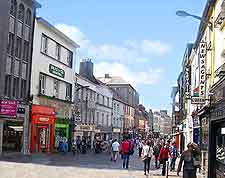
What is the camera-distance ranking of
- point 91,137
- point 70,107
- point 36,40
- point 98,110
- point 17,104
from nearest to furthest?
point 17,104 → point 36,40 → point 70,107 → point 91,137 → point 98,110

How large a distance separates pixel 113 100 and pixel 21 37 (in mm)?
45904

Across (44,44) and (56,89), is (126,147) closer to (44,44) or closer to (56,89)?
(44,44)

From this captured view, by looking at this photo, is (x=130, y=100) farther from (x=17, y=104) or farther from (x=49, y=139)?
(x=17, y=104)

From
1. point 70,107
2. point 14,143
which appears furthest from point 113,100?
point 14,143

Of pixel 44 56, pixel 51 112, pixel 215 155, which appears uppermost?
pixel 44 56

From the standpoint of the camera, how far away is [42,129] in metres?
41.2

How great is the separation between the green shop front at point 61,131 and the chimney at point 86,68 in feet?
65.5

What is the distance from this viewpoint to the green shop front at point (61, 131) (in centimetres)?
4489

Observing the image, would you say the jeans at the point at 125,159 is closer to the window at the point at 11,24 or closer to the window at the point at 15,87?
the window at the point at 15,87

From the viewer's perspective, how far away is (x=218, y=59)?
18.2 m

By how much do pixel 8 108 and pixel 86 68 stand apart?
3675 centimetres

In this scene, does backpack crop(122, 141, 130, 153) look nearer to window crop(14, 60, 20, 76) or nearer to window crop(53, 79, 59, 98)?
window crop(14, 60, 20, 76)

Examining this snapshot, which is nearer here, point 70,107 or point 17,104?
point 17,104

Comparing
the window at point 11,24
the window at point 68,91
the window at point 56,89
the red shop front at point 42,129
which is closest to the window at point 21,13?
the window at point 11,24
